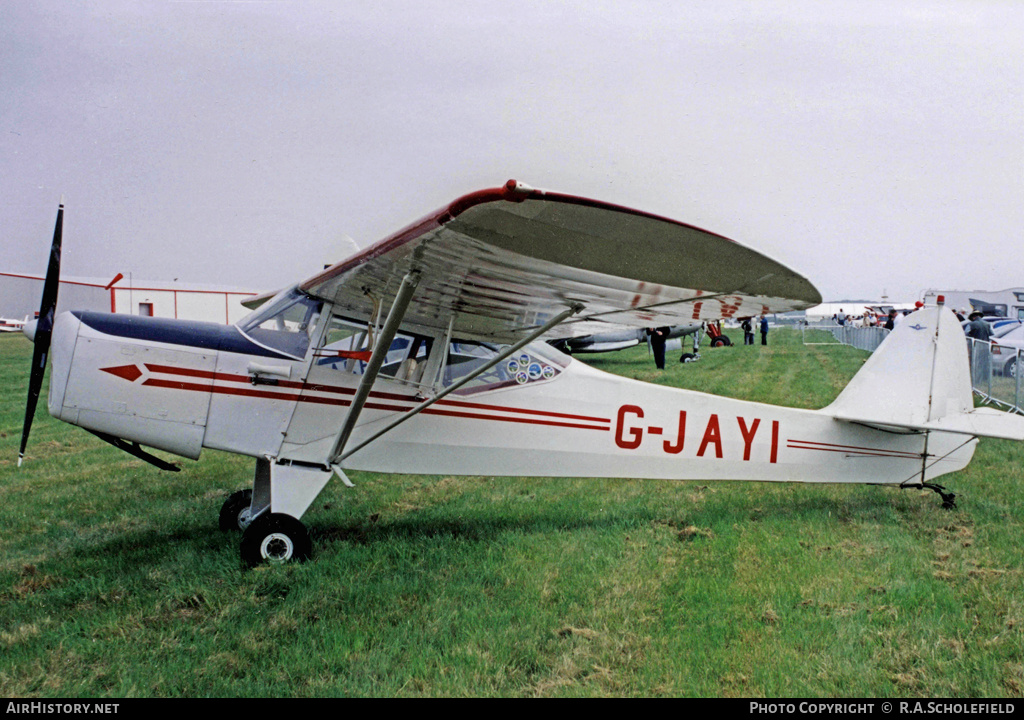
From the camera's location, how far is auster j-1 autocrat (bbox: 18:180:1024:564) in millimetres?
3842

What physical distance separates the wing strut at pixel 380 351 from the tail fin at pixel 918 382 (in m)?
3.83

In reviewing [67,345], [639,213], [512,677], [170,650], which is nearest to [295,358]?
[67,345]

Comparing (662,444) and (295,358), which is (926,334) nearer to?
(662,444)

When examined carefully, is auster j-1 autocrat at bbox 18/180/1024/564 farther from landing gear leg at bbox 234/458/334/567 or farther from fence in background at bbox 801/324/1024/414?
fence in background at bbox 801/324/1024/414

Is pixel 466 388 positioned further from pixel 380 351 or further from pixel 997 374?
pixel 997 374

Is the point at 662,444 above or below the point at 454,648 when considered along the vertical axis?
above

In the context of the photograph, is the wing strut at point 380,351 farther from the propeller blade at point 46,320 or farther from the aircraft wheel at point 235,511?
the propeller blade at point 46,320

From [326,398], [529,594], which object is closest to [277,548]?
[326,398]

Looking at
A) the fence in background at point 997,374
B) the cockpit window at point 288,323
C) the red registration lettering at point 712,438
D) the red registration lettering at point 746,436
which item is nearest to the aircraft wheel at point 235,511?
the cockpit window at point 288,323

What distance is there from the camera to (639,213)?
8.74ft

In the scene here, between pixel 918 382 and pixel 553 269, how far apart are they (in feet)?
12.7

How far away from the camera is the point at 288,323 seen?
5.04 m

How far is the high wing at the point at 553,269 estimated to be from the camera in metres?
2.77
